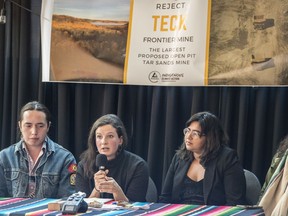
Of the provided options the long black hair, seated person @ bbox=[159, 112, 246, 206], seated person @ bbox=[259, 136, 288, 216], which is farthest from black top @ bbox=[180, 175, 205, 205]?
seated person @ bbox=[259, 136, 288, 216]

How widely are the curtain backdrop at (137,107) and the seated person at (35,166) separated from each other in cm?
71

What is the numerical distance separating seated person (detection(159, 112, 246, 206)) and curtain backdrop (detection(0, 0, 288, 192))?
523 mm

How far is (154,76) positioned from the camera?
3439 mm

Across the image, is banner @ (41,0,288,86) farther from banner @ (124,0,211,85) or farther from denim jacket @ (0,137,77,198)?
denim jacket @ (0,137,77,198)

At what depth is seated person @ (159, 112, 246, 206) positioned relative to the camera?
2.79m

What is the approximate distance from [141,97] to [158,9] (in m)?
0.62

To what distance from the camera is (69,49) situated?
3.64 meters

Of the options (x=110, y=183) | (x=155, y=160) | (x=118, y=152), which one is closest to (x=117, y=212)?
(x=110, y=183)

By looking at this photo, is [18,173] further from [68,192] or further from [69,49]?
[69,49]

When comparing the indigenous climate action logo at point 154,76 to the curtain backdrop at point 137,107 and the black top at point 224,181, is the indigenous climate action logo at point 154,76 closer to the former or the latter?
the curtain backdrop at point 137,107

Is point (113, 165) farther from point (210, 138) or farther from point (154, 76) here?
point (154, 76)

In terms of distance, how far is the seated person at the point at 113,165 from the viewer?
2861 mm

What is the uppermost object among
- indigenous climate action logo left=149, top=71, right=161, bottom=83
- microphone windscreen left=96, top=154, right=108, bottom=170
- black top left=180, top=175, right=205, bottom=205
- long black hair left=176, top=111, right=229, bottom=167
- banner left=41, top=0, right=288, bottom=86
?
banner left=41, top=0, right=288, bottom=86

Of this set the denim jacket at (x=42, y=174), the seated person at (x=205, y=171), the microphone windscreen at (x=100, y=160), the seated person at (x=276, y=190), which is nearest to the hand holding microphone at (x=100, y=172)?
the microphone windscreen at (x=100, y=160)
